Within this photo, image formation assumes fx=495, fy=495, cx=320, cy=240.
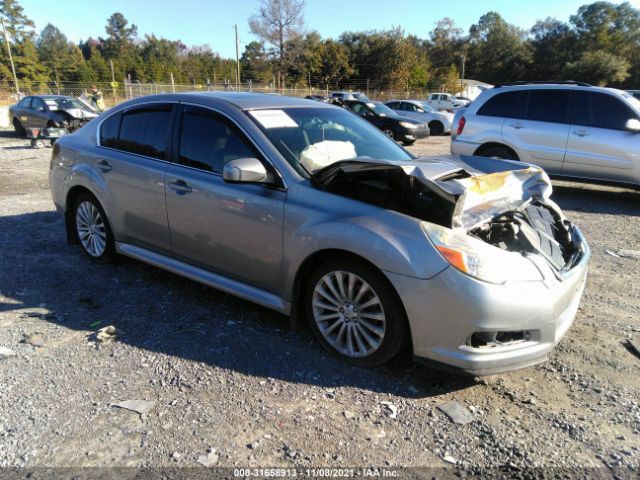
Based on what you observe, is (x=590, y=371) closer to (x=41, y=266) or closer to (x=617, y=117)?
(x=41, y=266)

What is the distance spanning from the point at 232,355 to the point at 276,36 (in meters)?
62.2

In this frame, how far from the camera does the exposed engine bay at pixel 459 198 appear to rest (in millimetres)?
2930

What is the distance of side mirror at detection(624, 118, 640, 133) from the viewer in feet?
25.0

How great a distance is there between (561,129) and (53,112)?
1517 cm

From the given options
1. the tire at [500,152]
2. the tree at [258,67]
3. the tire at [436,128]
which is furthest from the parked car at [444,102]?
the tree at [258,67]

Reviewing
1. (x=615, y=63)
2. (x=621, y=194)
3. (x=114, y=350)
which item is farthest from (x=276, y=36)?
(x=114, y=350)

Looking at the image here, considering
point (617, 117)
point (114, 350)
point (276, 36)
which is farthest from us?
point (276, 36)

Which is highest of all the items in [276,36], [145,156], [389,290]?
[276,36]

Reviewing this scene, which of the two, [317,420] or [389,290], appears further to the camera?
[389,290]

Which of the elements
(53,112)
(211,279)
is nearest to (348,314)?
(211,279)

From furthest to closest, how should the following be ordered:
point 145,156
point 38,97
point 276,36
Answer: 1. point 276,36
2. point 38,97
3. point 145,156

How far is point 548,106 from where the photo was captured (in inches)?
331

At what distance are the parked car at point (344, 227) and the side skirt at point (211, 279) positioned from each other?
1cm

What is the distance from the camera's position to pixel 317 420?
8.85ft
